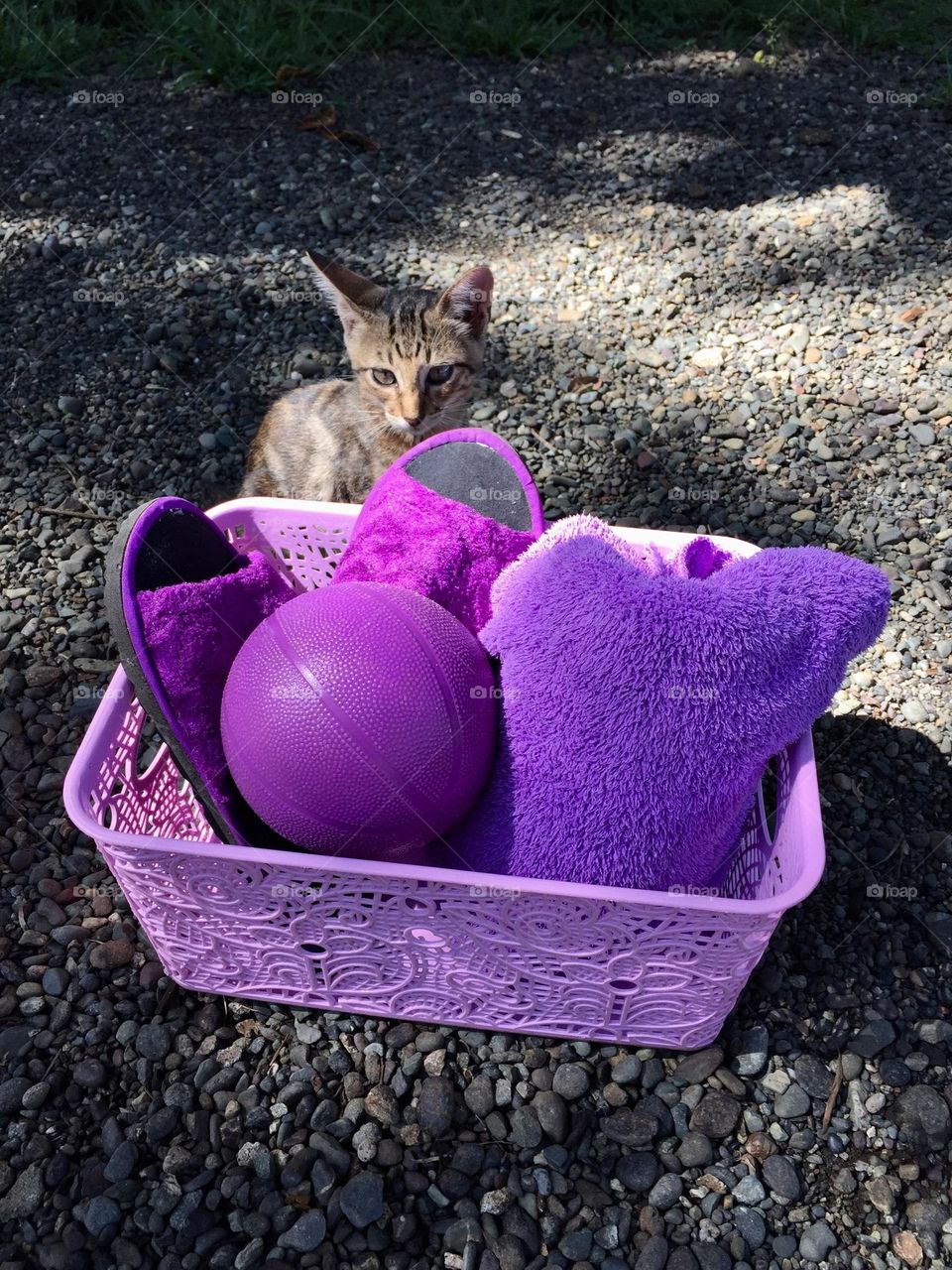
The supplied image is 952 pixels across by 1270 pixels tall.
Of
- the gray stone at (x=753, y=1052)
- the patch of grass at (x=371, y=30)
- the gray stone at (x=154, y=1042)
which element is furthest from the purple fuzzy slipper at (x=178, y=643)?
the patch of grass at (x=371, y=30)

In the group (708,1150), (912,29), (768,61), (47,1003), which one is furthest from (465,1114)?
(912,29)

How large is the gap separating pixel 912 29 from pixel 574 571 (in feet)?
17.9

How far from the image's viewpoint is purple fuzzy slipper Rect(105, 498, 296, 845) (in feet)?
6.53

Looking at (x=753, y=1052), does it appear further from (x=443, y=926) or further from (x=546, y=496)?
(x=546, y=496)

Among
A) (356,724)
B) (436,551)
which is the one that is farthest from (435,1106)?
(436,551)

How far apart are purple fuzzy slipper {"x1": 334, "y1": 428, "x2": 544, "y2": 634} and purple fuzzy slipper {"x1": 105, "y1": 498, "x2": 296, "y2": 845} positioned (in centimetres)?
35

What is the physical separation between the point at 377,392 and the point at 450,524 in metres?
0.92

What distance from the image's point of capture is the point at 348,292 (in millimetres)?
2992

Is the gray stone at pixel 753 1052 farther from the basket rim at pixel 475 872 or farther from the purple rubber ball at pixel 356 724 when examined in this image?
the purple rubber ball at pixel 356 724

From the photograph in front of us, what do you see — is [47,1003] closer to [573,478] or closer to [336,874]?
[336,874]

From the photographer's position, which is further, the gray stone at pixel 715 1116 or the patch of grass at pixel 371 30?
the patch of grass at pixel 371 30

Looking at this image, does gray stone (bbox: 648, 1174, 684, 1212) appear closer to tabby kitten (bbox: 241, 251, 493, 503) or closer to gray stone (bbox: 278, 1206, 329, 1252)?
gray stone (bbox: 278, 1206, 329, 1252)

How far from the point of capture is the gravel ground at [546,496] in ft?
6.46

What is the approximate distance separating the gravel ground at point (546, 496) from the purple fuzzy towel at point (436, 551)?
0.95m
